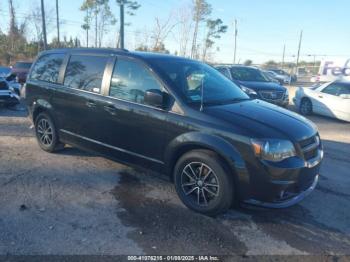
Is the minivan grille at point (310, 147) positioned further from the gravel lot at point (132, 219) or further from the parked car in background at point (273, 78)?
the parked car in background at point (273, 78)

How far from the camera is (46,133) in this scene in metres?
6.44

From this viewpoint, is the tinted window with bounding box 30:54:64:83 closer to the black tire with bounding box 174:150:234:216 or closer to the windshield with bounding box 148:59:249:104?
the windshield with bounding box 148:59:249:104

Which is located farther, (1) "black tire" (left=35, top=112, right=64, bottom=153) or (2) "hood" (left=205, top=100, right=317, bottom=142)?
(1) "black tire" (left=35, top=112, right=64, bottom=153)

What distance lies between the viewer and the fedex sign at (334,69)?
32188mm

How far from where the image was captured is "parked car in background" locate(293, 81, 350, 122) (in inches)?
464

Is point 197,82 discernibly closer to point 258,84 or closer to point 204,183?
point 204,183

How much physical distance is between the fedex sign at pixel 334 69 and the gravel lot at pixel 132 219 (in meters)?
29.4

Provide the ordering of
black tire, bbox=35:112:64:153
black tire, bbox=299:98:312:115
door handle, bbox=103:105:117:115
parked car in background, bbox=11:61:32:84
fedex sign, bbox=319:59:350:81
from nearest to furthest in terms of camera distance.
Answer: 1. door handle, bbox=103:105:117:115
2. black tire, bbox=35:112:64:153
3. black tire, bbox=299:98:312:115
4. parked car in background, bbox=11:61:32:84
5. fedex sign, bbox=319:59:350:81

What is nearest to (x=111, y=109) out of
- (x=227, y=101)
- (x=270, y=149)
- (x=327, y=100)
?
(x=227, y=101)

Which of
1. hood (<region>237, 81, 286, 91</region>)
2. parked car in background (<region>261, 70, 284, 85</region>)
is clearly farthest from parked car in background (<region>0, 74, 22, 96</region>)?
parked car in background (<region>261, 70, 284, 85</region>)

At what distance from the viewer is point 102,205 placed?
14.6 feet

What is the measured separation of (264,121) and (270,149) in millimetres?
496

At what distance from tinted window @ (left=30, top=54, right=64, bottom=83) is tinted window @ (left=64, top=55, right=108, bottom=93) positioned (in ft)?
1.08

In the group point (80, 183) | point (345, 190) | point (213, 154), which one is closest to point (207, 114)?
point (213, 154)
